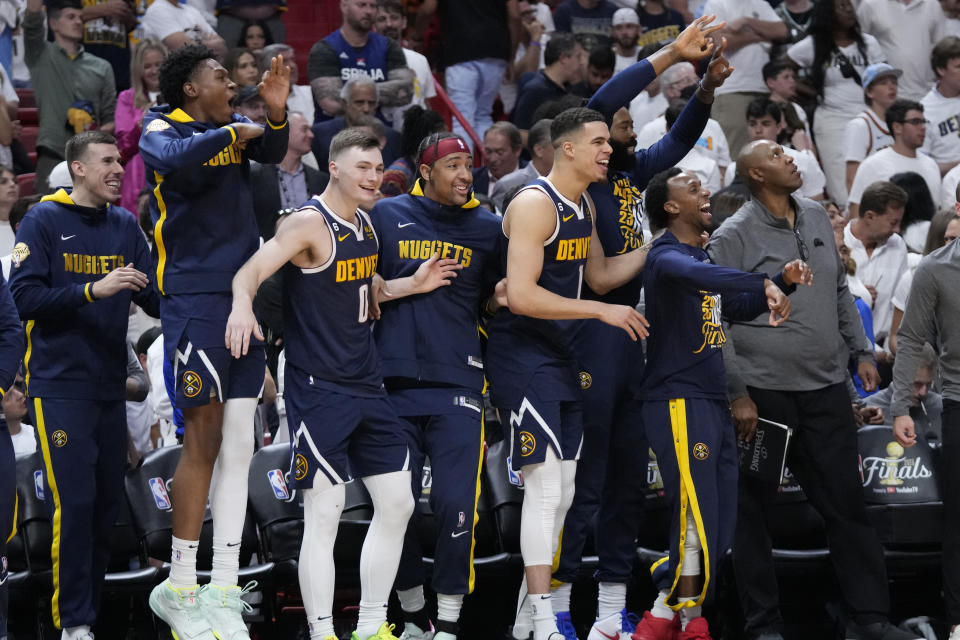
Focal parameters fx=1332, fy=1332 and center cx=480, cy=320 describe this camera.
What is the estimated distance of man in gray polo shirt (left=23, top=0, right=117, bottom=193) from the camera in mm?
10727

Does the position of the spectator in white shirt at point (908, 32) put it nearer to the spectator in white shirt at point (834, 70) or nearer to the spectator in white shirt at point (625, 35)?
the spectator in white shirt at point (834, 70)

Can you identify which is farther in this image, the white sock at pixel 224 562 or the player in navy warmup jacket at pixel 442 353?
the player in navy warmup jacket at pixel 442 353

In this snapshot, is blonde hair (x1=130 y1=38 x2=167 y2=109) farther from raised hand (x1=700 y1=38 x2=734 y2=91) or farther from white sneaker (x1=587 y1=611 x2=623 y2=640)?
white sneaker (x1=587 y1=611 x2=623 y2=640)

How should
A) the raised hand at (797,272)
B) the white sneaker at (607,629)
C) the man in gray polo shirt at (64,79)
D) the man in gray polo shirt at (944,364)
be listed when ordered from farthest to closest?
the man in gray polo shirt at (64,79) → the white sneaker at (607,629) → the man in gray polo shirt at (944,364) → the raised hand at (797,272)

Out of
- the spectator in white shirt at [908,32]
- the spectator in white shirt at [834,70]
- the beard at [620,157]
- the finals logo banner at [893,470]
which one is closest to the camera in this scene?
the beard at [620,157]

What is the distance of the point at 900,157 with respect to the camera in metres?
10.6

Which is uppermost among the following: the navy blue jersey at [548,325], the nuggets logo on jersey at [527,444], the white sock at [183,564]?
the navy blue jersey at [548,325]

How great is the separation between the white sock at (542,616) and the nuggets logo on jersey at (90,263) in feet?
8.42

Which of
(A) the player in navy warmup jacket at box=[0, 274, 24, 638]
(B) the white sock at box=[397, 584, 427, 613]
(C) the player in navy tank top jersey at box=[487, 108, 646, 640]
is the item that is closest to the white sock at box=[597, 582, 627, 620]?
(C) the player in navy tank top jersey at box=[487, 108, 646, 640]

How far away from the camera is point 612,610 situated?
6.57 m

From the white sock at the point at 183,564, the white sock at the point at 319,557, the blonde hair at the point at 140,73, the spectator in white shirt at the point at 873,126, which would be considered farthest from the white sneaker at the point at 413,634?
the spectator in white shirt at the point at 873,126

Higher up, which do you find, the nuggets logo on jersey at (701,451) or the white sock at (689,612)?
the nuggets logo on jersey at (701,451)

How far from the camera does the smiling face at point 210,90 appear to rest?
19.5 feet

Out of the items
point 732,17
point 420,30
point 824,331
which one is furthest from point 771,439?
point 420,30
